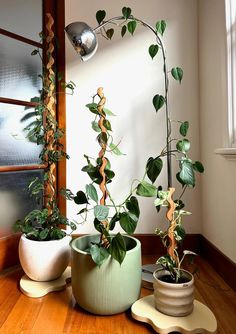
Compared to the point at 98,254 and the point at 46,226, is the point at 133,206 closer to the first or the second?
the point at 98,254

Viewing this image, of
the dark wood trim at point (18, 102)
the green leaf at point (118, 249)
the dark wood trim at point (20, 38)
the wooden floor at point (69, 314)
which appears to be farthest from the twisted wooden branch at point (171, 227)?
the dark wood trim at point (20, 38)

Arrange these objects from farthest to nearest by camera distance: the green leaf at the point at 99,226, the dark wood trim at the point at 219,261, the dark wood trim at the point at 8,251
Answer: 1. the dark wood trim at the point at 8,251
2. the dark wood trim at the point at 219,261
3. the green leaf at the point at 99,226

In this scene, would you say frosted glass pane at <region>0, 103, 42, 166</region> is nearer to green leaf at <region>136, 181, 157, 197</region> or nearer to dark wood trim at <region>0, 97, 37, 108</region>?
dark wood trim at <region>0, 97, 37, 108</region>

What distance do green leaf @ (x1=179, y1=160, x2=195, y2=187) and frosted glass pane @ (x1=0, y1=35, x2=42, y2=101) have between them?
43.6 inches

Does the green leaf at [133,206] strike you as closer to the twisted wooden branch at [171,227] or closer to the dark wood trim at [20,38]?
the twisted wooden branch at [171,227]

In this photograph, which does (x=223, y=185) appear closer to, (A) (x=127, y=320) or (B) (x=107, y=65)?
(A) (x=127, y=320)

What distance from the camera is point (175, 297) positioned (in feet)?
3.04

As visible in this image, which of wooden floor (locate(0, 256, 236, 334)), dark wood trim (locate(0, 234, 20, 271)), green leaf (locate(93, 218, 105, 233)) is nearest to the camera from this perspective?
wooden floor (locate(0, 256, 236, 334))

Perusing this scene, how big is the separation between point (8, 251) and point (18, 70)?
1.12 m

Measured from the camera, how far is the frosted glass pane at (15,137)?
56.8 inches

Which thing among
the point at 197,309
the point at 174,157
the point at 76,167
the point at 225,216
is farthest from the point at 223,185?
the point at 76,167

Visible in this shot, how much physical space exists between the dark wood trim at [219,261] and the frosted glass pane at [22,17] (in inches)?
68.2

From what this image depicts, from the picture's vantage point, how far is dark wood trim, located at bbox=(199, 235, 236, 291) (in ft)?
3.88

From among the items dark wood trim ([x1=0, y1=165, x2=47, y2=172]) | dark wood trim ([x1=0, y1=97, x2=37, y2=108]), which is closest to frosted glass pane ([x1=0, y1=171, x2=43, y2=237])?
dark wood trim ([x1=0, y1=165, x2=47, y2=172])
